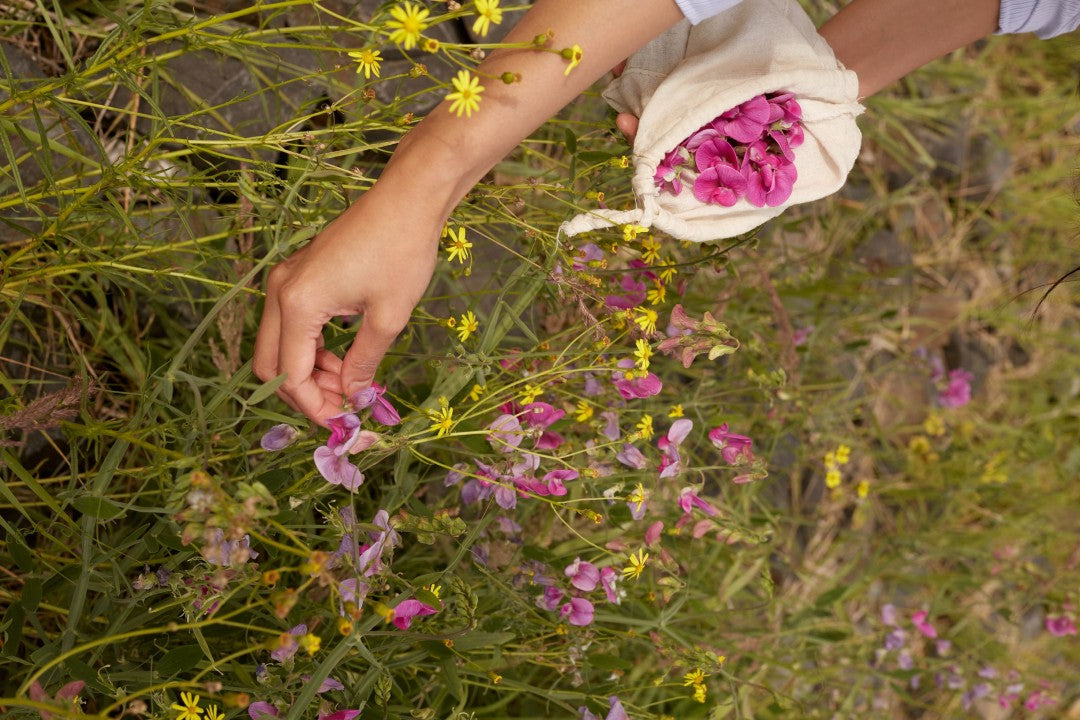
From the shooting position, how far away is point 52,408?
0.88m

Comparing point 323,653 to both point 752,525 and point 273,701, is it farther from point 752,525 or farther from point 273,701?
point 752,525

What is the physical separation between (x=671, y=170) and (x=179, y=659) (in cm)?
76

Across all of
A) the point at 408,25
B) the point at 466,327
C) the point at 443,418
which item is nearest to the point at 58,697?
the point at 443,418

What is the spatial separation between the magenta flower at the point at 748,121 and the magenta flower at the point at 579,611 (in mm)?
598

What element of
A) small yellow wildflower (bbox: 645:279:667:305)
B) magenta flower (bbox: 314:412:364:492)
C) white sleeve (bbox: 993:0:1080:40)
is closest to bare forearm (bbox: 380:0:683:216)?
magenta flower (bbox: 314:412:364:492)

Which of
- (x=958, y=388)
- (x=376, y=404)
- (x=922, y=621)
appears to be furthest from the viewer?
(x=958, y=388)

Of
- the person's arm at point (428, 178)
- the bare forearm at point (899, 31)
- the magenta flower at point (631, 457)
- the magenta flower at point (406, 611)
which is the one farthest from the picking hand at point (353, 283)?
the bare forearm at point (899, 31)

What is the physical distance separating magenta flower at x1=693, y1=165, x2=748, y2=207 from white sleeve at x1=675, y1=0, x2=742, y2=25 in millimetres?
223

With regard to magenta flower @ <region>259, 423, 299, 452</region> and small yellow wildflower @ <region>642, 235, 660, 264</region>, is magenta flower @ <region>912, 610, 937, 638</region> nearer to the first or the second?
small yellow wildflower @ <region>642, 235, 660, 264</region>

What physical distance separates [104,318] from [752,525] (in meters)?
1.11

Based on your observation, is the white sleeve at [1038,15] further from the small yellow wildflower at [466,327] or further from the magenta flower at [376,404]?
the magenta flower at [376,404]

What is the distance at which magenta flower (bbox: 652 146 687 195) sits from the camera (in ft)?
3.31

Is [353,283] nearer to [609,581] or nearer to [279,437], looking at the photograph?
[279,437]

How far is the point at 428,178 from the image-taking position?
0.76m
